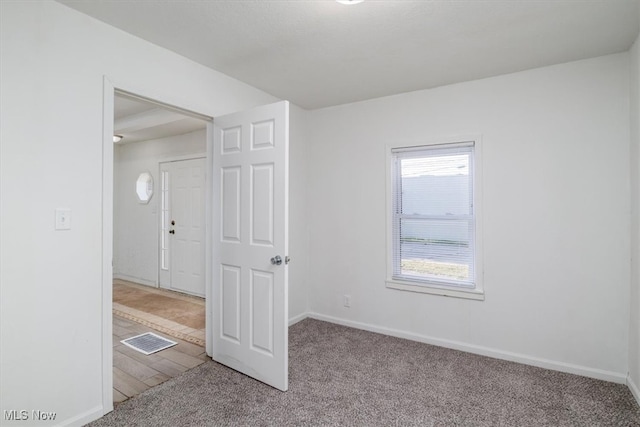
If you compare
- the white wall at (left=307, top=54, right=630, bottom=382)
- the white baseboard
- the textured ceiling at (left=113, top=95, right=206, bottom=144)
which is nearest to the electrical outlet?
the white wall at (left=307, top=54, right=630, bottom=382)

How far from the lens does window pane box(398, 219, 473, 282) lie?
308 centimetres

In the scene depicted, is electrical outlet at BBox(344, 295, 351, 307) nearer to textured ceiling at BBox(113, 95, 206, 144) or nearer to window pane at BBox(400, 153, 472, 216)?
window pane at BBox(400, 153, 472, 216)

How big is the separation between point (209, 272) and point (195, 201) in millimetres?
2411

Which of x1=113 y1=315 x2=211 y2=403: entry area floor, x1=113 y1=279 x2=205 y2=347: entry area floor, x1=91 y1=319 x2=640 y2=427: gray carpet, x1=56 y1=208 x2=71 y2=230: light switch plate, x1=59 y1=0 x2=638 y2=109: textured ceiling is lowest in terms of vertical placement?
x1=113 y1=315 x2=211 y2=403: entry area floor

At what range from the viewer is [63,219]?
1896 mm

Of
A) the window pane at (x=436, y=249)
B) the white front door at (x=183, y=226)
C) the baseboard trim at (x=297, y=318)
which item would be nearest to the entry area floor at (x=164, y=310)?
the white front door at (x=183, y=226)

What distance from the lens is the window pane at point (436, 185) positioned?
308 centimetres

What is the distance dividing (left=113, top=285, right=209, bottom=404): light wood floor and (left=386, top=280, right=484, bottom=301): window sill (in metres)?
1.94

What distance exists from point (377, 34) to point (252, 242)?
174cm

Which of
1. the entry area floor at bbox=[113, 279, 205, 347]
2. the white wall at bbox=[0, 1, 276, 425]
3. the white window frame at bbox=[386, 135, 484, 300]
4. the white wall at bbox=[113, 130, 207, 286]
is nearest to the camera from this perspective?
the white wall at bbox=[0, 1, 276, 425]

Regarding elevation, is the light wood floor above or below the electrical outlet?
below

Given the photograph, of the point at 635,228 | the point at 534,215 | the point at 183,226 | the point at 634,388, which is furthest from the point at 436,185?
the point at 183,226

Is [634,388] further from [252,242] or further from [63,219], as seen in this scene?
[63,219]

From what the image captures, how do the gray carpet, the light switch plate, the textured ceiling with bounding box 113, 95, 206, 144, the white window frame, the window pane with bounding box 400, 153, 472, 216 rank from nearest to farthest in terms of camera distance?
the light switch plate → the gray carpet → the white window frame → the window pane with bounding box 400, 153, 472, 216 → the textured ceiling with bounding box 113, 95, 206, 144
